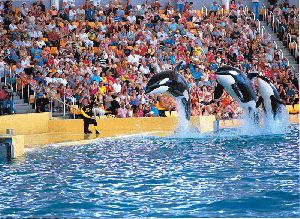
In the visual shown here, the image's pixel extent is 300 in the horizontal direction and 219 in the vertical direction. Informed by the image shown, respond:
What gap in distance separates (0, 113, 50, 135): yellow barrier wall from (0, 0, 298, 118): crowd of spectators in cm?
67

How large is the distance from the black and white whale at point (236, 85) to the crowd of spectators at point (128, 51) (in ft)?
6.14

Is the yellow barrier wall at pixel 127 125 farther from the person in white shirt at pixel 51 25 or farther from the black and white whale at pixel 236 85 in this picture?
the person in white shirt at pixel 51 25

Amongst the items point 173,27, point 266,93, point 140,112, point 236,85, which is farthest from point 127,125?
point 173,27

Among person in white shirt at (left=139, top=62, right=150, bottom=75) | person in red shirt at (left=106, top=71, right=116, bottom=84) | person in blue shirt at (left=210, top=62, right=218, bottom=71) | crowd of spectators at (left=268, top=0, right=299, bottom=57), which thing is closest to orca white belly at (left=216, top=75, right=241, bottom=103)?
person in red shirt at (left=106, top=71, right=116, bottom=84)

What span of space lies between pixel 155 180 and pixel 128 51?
12.8m

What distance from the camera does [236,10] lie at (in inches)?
1127

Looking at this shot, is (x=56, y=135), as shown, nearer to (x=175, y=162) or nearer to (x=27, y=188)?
(x=175, y=162)

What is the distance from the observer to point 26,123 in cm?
1886

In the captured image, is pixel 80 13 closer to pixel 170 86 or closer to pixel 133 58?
pixel 133 58

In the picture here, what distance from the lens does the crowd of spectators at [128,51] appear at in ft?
68.1

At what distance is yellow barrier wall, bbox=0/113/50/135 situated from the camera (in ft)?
59.8

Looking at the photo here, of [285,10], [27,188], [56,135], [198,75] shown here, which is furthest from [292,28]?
[27,188]

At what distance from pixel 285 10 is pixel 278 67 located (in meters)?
4.08

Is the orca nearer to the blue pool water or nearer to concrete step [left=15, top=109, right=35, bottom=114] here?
the blue pool water
